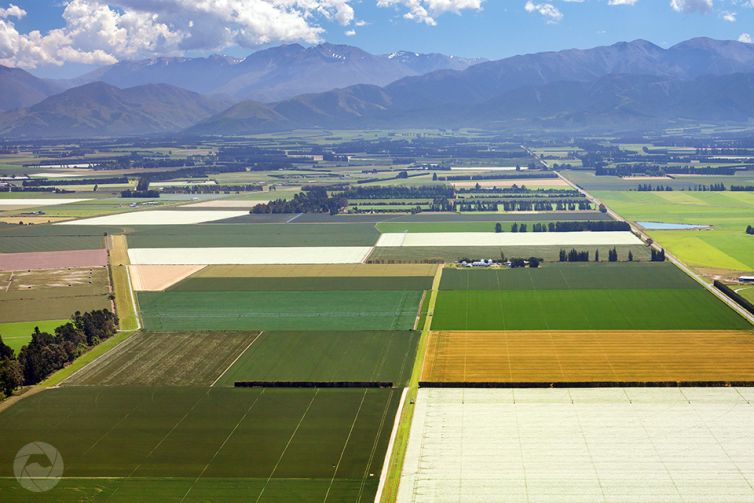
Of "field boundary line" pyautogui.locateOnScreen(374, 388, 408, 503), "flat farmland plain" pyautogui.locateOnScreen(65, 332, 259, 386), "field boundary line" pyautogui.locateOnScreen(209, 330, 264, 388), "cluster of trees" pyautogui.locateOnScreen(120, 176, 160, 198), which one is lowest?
"field boundary line" pyautogui.locateOnScreen(374, 388, 408, 503)

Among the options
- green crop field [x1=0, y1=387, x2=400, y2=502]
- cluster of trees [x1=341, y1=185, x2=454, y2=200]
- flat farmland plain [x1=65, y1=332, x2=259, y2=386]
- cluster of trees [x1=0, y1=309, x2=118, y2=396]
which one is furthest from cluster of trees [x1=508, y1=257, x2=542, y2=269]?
cluster of trees [x1=341, y1=185, x2=454, y2=200]

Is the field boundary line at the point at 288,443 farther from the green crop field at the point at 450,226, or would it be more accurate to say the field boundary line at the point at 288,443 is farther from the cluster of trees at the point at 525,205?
the cluster of trees at the point at 525,205

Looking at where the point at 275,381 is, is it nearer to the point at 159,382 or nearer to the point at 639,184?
the point at 159,382

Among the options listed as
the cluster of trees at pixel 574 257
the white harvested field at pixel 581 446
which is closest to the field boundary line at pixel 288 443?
the white harvested field at pixel 581 446

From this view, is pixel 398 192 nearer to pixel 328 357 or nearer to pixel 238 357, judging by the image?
pixel 328 357

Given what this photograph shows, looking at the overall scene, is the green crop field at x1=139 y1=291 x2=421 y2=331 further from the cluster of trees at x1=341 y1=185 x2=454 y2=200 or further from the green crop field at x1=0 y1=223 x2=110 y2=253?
the cluster of trees at x1=341 y1=185 x2=454 y2=200

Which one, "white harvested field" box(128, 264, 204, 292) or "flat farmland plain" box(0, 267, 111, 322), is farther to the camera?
"white harvested field" box(128, 264, 204, 292)

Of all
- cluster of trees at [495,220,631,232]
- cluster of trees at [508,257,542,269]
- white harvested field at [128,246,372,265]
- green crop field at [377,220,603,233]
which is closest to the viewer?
cluster of trees at [508,257,542,269]
